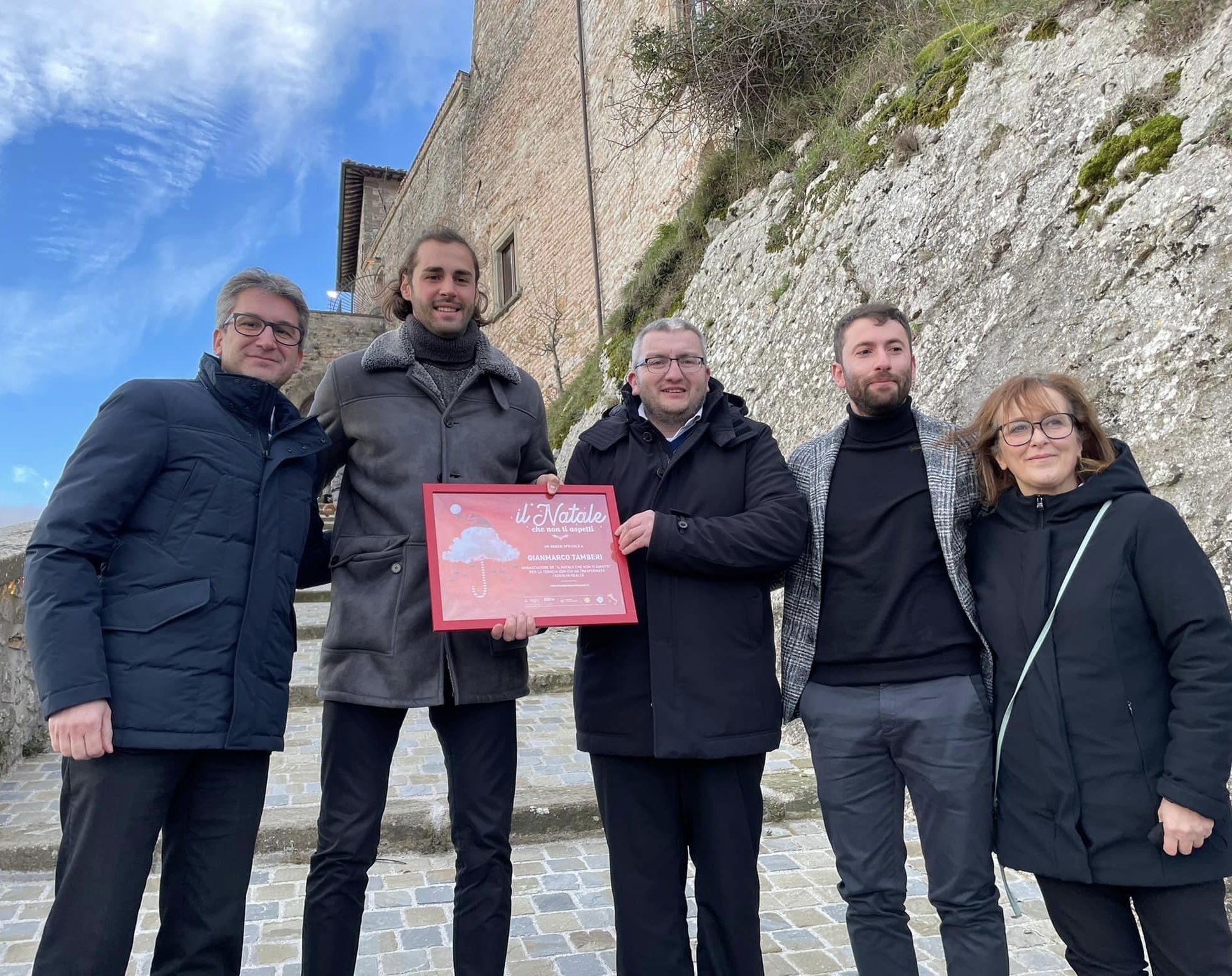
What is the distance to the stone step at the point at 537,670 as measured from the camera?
6.30 meters

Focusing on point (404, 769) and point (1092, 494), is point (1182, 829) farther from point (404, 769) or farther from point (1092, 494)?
point (404, 769)

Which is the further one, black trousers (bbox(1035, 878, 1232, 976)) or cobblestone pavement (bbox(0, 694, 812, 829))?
cobblestone pavement (bbox(0, 694, 812, 829))

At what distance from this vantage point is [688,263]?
384 inches

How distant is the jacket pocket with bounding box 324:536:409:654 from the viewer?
2.39 m

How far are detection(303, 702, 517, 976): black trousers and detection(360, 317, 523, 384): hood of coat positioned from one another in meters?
0.98

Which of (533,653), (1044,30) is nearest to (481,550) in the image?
(1044,30)

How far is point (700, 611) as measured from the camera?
2.31m

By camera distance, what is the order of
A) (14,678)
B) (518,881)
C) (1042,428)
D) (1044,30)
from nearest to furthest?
(1042,428) < (518,881) < (14,678) < (1044,30)

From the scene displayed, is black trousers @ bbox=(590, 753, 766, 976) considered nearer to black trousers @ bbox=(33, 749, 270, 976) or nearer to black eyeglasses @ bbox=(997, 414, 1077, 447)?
black trousers @ bbox=(33, 749, 270, 976)

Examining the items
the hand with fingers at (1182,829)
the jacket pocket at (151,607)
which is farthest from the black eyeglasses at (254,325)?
A: the hand with fingers at (1182,829)

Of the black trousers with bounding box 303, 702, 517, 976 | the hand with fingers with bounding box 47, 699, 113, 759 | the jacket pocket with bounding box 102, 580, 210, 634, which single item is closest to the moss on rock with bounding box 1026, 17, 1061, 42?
the black trousers with bounding box 303, 702, 517, 976

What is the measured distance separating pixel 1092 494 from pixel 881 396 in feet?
1.97

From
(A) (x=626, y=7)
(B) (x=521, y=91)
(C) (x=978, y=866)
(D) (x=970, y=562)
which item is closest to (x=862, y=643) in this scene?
(D) (x=970, y=562)

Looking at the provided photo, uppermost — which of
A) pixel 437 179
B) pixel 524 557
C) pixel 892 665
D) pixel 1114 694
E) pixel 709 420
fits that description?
pixel 437 179
